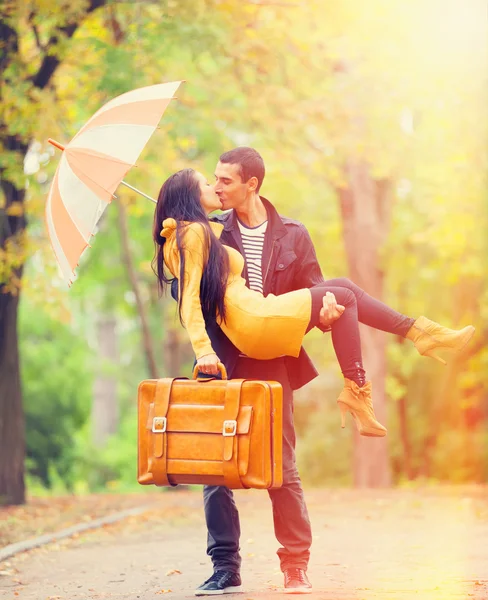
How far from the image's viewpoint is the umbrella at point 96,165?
595 centimetres

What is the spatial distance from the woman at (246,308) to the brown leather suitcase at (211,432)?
189mm

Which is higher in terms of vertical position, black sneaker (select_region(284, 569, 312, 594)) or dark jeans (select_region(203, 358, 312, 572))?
dark jeans (select_region(203, 358, 312, 572))

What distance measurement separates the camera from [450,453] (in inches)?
991

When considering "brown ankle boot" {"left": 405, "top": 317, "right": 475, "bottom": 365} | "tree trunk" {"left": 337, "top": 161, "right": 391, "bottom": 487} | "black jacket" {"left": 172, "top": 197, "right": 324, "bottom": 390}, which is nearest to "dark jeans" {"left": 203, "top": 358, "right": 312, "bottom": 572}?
"black jacket" {"left": 172, "top": 197, "right": 324, "bottom": 390}

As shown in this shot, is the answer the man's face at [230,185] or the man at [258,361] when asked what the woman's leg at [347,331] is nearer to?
the man at [258,361]

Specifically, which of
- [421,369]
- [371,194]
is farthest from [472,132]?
[421,369]

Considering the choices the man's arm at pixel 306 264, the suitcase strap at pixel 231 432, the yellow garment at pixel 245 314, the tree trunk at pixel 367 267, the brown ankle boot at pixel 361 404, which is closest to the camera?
the suitcase strap at pixel 231 432

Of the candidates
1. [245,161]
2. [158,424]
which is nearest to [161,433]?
[158,424]

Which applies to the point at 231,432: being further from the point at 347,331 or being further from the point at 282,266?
the point at 282,266

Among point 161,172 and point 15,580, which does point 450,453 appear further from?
point 15,580

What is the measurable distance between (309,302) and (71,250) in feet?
4.55

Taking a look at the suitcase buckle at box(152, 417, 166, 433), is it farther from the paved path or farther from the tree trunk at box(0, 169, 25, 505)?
the tree trunk at box(0, 169, 25, 505)

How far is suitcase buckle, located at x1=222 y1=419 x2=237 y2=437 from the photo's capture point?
5270 millimetres

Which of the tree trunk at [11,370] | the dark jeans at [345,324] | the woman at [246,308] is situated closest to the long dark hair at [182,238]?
the woman at [246,308]
